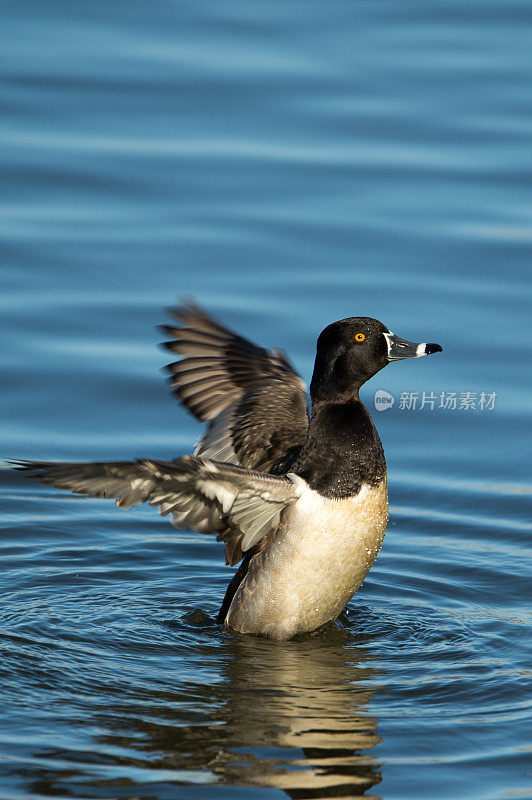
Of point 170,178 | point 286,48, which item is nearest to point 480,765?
point 170,178

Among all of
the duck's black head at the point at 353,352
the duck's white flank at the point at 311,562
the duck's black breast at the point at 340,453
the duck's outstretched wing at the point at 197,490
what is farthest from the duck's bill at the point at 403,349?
the duck's outstretched wing at the point at 197,490

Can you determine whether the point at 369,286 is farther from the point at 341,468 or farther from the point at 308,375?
the point at 341,468

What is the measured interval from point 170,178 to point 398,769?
8607mm

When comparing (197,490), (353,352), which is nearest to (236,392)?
(353,352)

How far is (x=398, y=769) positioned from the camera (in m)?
5.95

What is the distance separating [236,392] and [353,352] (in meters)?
1.36

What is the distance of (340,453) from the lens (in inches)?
285

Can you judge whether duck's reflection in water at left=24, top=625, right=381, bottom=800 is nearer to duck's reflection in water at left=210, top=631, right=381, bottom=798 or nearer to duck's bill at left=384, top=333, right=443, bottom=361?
duck's reflection in water at left=210, top=631, right=381, bottom=798

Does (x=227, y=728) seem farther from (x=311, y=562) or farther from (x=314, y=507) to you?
(x=314, y=507)

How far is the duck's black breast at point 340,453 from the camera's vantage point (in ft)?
23.6

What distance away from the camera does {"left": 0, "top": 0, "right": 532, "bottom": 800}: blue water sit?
20.4 ft

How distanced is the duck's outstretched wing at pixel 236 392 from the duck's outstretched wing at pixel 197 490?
83cm

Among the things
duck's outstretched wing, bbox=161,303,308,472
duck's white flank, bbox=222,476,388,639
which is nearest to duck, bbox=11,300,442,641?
duck's white flank, bbox=222,476,388,639

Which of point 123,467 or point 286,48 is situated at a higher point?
point 286,48
